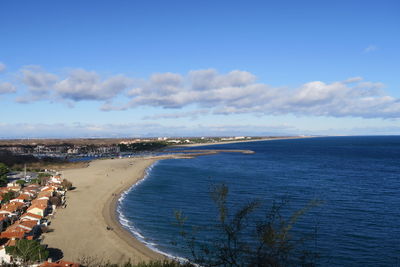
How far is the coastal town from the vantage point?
754 inches

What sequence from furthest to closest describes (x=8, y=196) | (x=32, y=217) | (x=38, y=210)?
(x=8, y=196)
(x=38, y=210)
(x=32, y=217)

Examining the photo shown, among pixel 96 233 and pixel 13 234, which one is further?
pixel 96 233

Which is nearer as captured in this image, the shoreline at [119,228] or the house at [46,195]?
the shoreline at [119,228]

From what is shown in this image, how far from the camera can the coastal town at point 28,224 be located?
19.1 m

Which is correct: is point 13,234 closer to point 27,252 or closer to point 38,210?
point 27,252

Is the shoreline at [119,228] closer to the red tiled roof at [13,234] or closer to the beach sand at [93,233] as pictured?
the beach sand at [93,233]

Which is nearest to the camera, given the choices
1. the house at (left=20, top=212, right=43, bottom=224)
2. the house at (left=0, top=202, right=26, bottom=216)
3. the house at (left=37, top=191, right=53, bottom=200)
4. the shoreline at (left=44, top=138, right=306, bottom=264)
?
the shoreline at (left=44, top=138, right=306, bottom=264)

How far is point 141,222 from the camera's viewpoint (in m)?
29.1

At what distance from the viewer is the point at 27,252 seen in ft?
63.0

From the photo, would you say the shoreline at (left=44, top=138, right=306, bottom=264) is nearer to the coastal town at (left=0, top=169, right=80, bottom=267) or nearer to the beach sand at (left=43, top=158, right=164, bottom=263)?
the beach sand at (left=43, top=158, right=164, bottom=263)

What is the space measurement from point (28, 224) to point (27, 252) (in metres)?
6.27

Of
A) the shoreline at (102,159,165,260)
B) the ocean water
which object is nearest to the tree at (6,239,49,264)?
the shoreline at (102,159,165,260)

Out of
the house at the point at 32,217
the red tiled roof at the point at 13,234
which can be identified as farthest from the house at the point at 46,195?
the red tiled roof at the point at 13,234

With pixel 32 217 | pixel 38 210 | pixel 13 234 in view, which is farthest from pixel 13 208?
pixel 13 234
